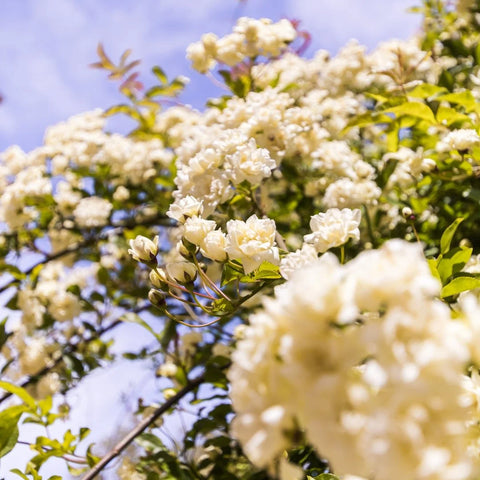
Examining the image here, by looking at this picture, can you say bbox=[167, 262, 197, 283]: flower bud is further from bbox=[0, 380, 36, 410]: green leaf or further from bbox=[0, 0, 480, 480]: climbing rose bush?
bbox=[0, 380, 36, 410]: green leaf

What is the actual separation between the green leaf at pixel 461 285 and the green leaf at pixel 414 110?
51cm

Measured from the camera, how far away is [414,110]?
1.06 metres

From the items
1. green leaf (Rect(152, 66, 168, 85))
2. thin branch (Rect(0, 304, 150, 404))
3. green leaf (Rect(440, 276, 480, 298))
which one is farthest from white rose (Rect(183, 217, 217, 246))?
green leaf (Rect(152, 66, 168, 85))

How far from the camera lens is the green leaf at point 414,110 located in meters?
1.04

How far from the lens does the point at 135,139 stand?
2.34m

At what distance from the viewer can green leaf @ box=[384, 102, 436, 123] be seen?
3.42ft

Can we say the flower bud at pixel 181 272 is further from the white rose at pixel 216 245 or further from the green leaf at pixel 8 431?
the green leaf at pixel 8 431

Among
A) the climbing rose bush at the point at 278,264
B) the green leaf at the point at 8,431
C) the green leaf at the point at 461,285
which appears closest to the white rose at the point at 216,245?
the climbing rose bush at the point at 278,264

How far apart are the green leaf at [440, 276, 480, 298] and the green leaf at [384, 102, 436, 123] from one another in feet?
1.66

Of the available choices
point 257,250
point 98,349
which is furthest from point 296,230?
point 98,349

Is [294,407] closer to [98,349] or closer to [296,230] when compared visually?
[296,230]

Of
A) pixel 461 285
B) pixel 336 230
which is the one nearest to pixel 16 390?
pixel 336 230

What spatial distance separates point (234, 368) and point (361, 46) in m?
1.92

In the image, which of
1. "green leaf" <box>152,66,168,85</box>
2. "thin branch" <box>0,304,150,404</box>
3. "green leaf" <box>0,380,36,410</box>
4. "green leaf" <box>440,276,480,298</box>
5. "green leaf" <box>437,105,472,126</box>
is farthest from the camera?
"green leaf" <box>152,66,168,85</box>
